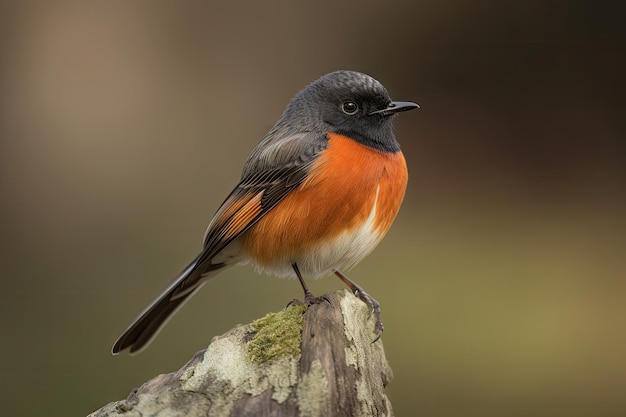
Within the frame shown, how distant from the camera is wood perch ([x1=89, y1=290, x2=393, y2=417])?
3.12 m

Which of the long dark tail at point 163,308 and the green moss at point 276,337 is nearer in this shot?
the green moss at point 276,337

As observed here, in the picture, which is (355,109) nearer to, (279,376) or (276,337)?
(276,337)

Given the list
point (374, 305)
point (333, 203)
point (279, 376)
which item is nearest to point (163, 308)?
point (333, 203)

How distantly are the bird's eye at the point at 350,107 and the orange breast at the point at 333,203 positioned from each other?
18 cm

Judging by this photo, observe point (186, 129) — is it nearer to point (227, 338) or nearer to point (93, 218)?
point (93, 218)

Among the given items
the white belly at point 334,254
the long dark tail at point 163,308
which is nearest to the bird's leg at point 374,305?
the white belly at point 334,254

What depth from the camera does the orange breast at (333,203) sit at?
4.60 metres

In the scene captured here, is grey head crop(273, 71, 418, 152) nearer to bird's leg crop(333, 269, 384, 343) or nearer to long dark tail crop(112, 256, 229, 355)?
bird's leg crop(333, 269, 384, 343)

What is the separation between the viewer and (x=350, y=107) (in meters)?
4.98

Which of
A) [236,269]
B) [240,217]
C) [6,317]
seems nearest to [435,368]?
[236,269]

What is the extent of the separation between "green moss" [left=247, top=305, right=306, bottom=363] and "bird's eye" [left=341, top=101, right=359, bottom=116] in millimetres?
1620

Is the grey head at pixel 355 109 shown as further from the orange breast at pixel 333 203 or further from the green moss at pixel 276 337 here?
the green moss at pixel 276 337

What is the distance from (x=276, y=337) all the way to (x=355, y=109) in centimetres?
191

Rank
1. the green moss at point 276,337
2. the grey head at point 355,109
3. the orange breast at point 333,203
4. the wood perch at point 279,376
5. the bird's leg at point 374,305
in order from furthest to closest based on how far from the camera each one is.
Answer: the grey head at point 355,109 → the orange breast at point 333,203 → the bird's leg at point 374,305 → the green moss at point 276,337 → the wood perch at point 279,376
